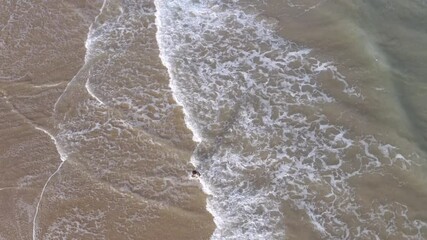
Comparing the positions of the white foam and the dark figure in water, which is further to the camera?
the dark figure in water

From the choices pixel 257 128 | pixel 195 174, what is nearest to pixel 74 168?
pixel 195 174

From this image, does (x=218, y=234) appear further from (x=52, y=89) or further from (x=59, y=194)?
(x=52, y=89)

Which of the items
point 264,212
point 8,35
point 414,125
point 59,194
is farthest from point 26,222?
point 414,125

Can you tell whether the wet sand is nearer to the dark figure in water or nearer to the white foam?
the dark figure in water

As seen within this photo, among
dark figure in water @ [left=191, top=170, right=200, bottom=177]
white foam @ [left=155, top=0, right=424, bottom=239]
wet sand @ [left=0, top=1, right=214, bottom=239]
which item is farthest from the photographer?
dark figure in water @ [left=191, top=170, right=200, bottom=177]

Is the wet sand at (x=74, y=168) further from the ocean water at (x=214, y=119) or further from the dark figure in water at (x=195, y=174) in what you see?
the dark figure in water at (x=195, y=174)

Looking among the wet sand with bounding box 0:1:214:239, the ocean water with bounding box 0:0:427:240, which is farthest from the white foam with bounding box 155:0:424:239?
the wet sand with bounding box 0:1:214:239

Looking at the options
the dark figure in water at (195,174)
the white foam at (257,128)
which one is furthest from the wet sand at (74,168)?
the white foam at (257,128)

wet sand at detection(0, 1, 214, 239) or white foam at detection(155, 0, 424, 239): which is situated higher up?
white foam at detection(155, 0, 424, 239)

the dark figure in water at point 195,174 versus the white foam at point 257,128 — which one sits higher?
the white foam at point 257,128
